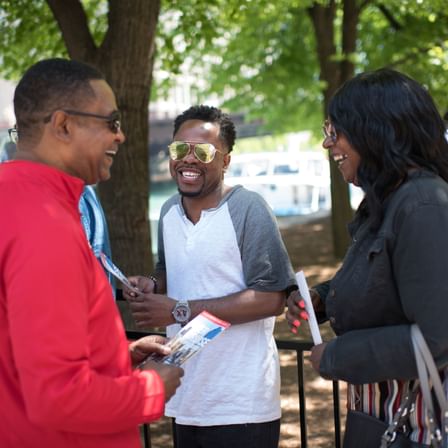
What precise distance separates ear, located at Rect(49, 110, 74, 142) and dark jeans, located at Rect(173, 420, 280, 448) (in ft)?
4.75

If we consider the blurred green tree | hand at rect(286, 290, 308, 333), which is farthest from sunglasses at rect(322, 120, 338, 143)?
the blurred green tree

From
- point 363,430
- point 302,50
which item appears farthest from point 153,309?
point 302,50

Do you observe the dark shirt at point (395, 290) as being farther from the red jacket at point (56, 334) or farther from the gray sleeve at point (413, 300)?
the red jacket at point (56, 334)

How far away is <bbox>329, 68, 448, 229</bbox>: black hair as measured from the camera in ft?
7.00

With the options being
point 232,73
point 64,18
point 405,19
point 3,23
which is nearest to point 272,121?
point 232,73

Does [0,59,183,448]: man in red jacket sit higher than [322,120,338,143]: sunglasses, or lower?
lower

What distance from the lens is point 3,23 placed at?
9.86 metres

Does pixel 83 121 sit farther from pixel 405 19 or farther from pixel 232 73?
pixel 232 73

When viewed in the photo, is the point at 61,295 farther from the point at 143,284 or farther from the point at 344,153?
the point at 143,284

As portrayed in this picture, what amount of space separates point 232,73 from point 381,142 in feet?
45.8

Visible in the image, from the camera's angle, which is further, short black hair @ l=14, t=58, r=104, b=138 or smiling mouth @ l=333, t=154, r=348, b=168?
smiling mouth @ l=333, t=154, r=348, b=168

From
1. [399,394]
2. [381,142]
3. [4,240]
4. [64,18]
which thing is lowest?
[399,394]

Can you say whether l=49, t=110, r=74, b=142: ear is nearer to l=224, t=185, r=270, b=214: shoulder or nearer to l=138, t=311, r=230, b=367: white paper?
l=138, t=311, r=230, b=367: white paper

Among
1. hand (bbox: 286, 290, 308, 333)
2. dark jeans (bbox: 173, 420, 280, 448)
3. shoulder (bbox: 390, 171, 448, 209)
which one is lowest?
dark jeans (bbox: 173, 420, 280, 448)
